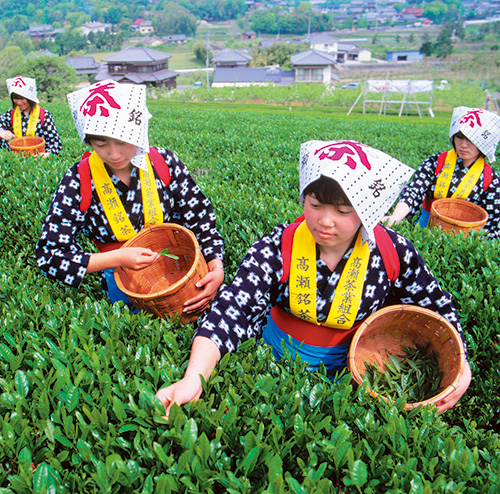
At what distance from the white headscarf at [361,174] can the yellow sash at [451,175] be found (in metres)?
2.56

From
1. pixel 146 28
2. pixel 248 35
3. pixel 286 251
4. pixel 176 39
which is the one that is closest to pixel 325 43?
pixel 248 35

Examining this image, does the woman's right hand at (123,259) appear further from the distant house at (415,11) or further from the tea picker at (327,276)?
the distant house at (415,11)

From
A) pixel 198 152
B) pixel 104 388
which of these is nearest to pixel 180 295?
pixel 104 388

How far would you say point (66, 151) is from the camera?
7391 millimetres

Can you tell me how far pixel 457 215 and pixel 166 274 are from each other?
9.24 ft

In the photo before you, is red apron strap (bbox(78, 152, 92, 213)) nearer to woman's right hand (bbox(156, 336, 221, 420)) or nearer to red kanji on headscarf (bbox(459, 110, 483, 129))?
woman's right hand (bbox(156, 336, 221, 420))

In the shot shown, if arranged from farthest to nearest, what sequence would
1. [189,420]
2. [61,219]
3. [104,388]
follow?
1. [61,219]
2. [104,388]
3. [189,420]

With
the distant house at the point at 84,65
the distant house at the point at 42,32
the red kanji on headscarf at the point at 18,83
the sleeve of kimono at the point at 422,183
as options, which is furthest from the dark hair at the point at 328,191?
the distant house at the point at 42,32

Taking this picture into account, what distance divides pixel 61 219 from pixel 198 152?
676cm

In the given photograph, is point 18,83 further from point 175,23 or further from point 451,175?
point 175,23

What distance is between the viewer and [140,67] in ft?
178

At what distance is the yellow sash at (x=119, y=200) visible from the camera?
229 cm

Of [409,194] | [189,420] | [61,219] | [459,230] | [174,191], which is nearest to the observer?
[189,420]

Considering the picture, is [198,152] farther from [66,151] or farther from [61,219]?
[61,219]
